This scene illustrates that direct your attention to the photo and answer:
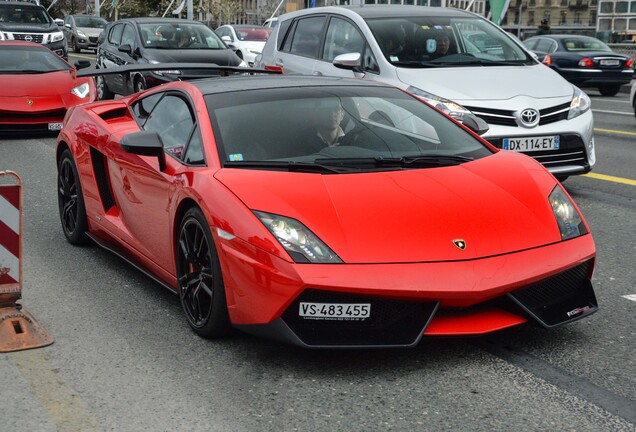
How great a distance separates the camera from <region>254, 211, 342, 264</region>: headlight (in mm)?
4258

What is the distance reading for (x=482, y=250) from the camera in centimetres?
442

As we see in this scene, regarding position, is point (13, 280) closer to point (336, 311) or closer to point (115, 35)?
point (336, 311)

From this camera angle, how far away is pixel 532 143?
29.0ft

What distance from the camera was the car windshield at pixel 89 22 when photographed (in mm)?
45906

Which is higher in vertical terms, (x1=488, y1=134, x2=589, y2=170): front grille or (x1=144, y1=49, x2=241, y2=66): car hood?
(x1=488, y1=134, x2=589, y2=170): front grille

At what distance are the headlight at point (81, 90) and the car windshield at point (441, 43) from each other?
17.9ft

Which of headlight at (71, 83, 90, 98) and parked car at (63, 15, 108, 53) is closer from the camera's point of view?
headlight at (71, 83, 90, 98)

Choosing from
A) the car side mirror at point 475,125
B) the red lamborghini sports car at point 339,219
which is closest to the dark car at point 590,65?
the car side mirror at point 475,125

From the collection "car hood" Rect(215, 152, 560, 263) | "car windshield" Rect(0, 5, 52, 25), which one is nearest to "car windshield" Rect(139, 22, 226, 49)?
"car windshield" Rect(0, 5, 52, 25)

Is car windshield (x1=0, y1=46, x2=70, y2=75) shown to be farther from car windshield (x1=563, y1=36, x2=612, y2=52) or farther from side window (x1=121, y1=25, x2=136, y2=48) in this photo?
car windshield (x1=563, y1=36, x2=612, y2=52)

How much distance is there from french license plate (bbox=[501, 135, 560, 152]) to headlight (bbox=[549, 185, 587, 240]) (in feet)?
12.3

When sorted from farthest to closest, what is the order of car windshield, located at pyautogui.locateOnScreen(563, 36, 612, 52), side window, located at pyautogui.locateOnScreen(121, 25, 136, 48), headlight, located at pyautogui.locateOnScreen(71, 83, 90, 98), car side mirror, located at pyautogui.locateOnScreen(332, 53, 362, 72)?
car windshield, located at pyautogui.locateOnScreen(563, 36, 612, 52), side window, located at pyautogui.locateOnScreen(121, 25, 136, 48), headlight, located at pyautogui.locateOnScreen(71, 83, 90, 98), car side mirror, located at pyautogui.locateOnScreen(332, 53, 362, 72)

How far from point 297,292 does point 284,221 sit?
0.36 metres

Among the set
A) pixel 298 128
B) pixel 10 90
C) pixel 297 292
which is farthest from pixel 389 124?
pixel 10 90
